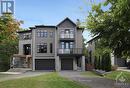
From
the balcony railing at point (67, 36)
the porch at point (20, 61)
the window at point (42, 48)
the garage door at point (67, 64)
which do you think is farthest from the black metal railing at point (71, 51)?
the porch at point (20, 61)

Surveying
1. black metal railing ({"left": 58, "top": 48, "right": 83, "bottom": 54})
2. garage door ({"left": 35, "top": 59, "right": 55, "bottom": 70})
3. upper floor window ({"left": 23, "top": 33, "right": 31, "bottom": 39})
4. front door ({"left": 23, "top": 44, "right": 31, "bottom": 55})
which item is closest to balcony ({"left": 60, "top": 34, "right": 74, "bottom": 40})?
black metal railing ({"left": 58, "top": 48, "right": 83, "bottom": 54})

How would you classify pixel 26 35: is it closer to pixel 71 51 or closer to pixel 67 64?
pixel 71 51

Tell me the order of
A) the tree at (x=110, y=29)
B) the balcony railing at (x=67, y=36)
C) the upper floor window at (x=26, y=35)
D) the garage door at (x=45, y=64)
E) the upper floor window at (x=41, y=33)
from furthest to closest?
1. the upper floor window at (x=26, y=35)
2. the upper floor window at (x=41, y=33)
3. the garage door at (x=45, y=64)
4. the balcony railing at (x=67, y=36)
5. the tree at (x=110, y=29)

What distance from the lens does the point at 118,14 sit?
64.4 feet

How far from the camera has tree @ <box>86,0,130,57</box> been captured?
949 inches

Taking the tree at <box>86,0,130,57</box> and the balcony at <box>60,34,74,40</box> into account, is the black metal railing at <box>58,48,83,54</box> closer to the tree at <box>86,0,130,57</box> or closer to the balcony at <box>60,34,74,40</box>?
the balcony at <box>60,34,74,40</box>

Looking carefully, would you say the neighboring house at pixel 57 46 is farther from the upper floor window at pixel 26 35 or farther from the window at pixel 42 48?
the upper floor window at pixel 26 35

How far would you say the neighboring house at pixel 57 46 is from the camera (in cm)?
6425

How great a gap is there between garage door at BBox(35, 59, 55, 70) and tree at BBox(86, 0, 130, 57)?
1441 inches

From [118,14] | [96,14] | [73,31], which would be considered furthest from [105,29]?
[73,31]

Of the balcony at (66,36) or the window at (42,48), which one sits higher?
the balcony at (66,36)

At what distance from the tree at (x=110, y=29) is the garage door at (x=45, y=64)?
120 ft

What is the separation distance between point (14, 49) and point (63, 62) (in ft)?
57.1

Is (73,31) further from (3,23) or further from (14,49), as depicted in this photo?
(3,23)
